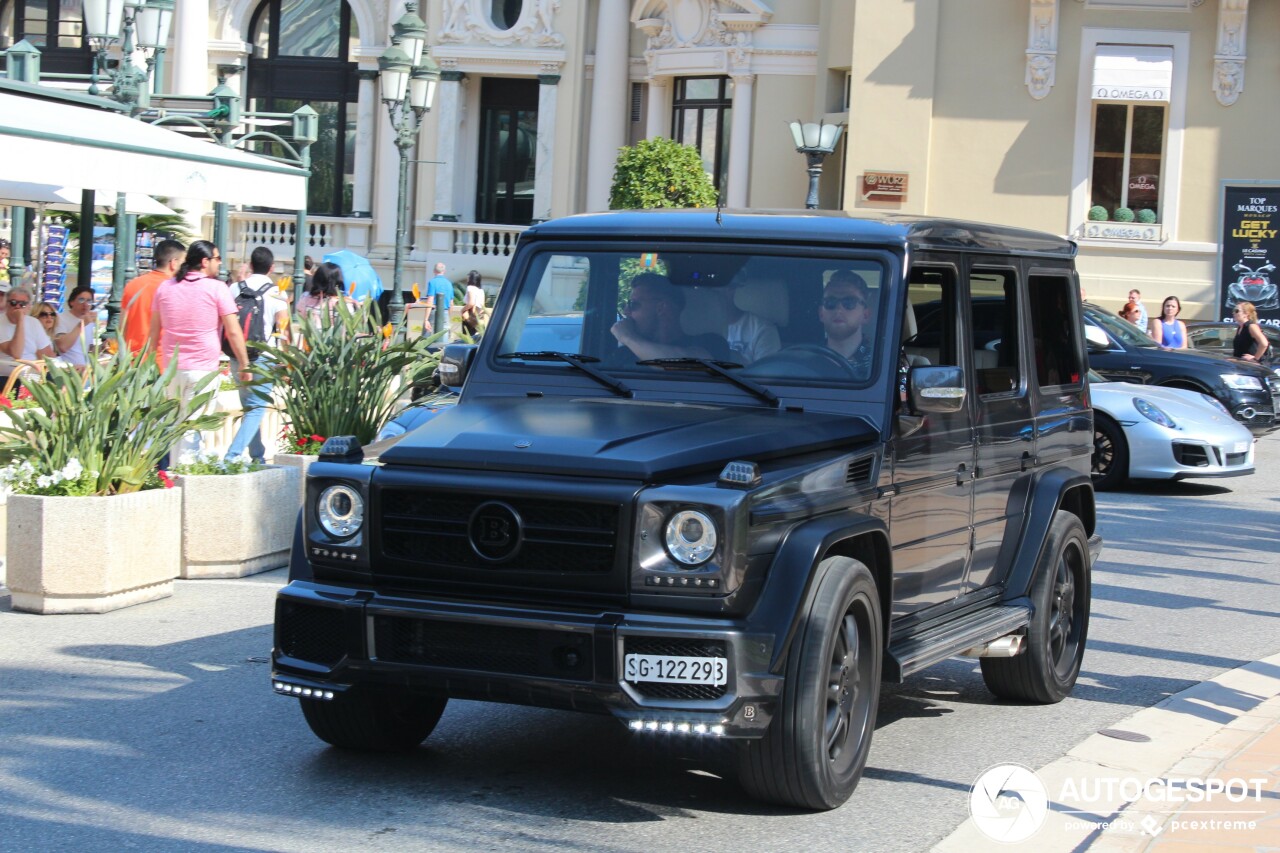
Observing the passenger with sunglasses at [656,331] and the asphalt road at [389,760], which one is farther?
the passenger with sunglasses at [656,331]

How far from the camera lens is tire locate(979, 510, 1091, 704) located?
747 cm

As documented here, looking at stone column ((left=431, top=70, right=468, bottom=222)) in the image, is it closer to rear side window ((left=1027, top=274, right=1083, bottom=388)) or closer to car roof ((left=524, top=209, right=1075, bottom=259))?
rear side window ((left=1027, top=274, right=1083, bottom=388))

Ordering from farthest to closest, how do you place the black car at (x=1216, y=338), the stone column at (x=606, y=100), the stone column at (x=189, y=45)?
the stone column at (x=189, y=45)
the stone column at (x=606, y=100)
the black car at (x=1216, y=338)

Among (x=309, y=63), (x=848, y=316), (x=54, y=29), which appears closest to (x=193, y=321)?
(x=848, y=316)

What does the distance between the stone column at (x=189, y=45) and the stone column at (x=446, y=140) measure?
17.9 feet

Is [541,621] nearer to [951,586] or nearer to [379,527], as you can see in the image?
[379,527]

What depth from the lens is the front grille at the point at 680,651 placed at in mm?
5172

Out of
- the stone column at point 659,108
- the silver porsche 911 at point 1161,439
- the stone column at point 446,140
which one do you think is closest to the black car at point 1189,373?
the silver porsche 911 at point 1161,439

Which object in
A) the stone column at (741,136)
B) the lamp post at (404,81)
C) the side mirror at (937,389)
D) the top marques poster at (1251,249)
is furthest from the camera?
the stone column at (741,136)

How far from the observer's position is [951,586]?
22.4ft

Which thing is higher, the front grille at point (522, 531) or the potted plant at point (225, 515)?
the front grille at point (522, 531)

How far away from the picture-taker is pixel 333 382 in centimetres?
1112

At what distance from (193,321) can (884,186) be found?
2199 cm

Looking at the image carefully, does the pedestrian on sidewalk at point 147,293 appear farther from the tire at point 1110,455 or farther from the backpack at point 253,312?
the tire at point 1110,455
